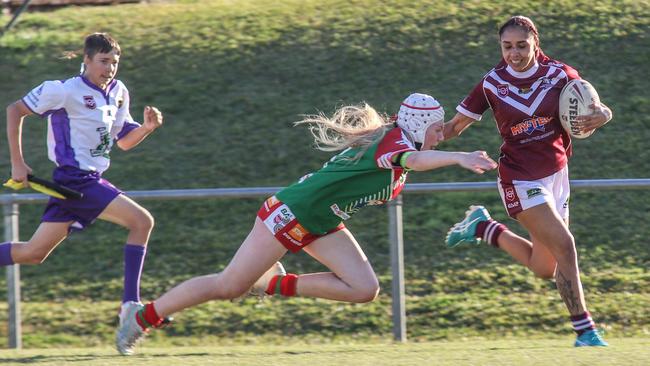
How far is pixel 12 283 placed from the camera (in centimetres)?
733

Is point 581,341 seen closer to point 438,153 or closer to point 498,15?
point 438,153

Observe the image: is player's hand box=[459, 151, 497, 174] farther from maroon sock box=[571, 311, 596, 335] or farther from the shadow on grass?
the shadow on grass

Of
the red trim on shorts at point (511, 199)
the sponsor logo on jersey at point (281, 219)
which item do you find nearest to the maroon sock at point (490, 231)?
the red trim on shorts at point (511, 199)

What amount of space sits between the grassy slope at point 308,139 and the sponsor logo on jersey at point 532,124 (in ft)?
7.08

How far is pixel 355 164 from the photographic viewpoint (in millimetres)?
5949

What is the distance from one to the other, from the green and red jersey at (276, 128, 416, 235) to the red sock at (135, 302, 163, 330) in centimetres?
96

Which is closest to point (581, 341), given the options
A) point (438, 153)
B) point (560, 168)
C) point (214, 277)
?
point (560, 168)

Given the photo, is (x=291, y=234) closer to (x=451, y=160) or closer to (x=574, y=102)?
(x=451, y=160)

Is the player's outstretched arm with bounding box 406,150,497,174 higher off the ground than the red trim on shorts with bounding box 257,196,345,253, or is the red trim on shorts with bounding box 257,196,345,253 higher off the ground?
the player's outstretched arm with bounding box 406,150,497,174

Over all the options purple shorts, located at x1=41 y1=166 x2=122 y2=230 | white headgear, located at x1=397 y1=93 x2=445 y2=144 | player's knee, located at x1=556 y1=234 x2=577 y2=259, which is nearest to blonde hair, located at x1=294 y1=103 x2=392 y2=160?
white headgear, located at x1=397 y1=93 x2=445 y2=144

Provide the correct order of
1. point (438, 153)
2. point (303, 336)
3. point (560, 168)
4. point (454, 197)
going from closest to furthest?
point (438, 153) < point (560, 168) < point (303, 336) < point (454, 197)

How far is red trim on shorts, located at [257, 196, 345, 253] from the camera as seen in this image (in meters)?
5.98

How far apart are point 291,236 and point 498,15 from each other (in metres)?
7.67

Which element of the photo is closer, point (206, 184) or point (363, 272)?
point (363, 272)
